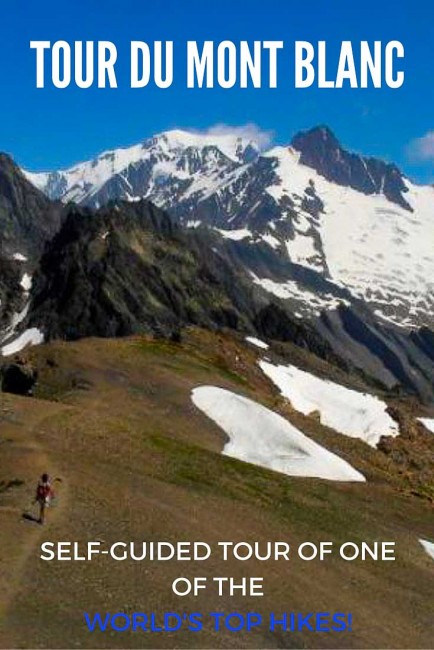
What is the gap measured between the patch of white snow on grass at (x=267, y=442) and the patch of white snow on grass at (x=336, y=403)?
81.6 feet

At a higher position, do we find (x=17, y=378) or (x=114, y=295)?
(x=114, y=295)

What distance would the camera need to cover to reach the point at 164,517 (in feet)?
150

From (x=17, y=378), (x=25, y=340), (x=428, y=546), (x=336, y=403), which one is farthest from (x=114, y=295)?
(x=428, y=546)

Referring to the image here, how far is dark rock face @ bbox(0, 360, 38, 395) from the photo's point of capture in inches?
3019

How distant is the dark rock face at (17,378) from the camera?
76688 mm

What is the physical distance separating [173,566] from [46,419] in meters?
20.8

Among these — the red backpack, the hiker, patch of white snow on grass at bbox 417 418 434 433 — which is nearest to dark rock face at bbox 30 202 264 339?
patch of white snow on grass at bbox 417 418 434 433

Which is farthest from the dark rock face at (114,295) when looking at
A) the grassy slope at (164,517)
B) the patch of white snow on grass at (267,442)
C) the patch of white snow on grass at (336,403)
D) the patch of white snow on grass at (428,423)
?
the grassy slope at (164,517)

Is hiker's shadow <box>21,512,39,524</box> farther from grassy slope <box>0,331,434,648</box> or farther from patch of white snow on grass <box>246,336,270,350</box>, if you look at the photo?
patch of white snow on grass <box>246,336,270,350</box>

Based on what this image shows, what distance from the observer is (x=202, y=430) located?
233 feet

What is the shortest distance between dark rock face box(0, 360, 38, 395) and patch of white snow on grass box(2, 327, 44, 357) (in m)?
83.2

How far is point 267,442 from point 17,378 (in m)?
21.4

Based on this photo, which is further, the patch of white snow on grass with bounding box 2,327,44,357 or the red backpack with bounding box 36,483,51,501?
the patch of white snow on grass with bounding box 2,327,44,357

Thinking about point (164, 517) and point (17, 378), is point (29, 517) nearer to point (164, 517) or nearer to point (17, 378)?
point (164, 517)
